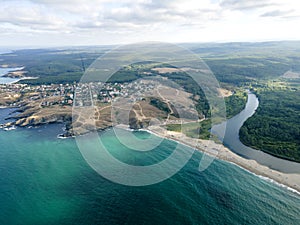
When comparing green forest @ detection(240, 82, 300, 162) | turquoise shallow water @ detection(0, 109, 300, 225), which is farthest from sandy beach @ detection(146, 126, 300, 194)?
green forest @ detection(240, 82, 300, 162)

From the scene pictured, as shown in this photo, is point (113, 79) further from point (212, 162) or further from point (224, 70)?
point (212, 162)

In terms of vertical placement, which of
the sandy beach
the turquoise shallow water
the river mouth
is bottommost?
the river mouth

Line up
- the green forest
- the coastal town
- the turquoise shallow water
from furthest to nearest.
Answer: the coastal town, the green forest, the turquoise shallow water

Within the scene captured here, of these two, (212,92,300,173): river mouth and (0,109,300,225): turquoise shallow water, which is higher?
(0,109,300,225): turquoise shallow water

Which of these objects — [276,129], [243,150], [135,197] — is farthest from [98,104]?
[276,129]

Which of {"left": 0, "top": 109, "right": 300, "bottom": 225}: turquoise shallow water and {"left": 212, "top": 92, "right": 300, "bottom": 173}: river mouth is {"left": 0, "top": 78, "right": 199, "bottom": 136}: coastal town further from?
{"left": 0, "top": 109, "right": 300, "bottom": 225}: turquoise shallow water

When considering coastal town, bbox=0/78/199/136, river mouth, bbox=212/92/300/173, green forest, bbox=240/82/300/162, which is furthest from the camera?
coastal town, bbox=0/78/199/136

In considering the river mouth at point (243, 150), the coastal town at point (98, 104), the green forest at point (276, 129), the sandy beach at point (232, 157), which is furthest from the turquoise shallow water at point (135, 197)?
the coastal town at point (98, 104)
